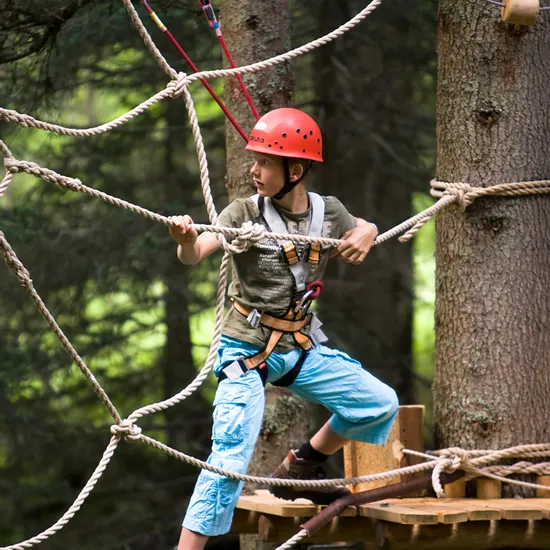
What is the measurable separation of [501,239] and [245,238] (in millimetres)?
1290

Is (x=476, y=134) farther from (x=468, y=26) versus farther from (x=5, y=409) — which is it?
(x=5, y=409)

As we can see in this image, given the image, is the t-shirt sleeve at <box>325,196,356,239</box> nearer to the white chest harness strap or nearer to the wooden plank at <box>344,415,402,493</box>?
the white chest harness strap

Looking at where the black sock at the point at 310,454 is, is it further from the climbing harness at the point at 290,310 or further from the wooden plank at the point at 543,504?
the wooden plank at the point at 543,504

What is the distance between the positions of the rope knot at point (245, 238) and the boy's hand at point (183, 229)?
0.52ft

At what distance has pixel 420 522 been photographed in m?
3.33

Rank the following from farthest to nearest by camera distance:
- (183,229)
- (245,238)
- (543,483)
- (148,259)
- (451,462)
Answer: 1. (148,259)
2. (543,483)
3. (451,462)
4. (245,238)
5. (183,229)

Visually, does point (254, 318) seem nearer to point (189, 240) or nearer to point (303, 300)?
point (303, 300)

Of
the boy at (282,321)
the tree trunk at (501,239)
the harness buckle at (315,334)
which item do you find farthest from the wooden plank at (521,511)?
the harness buckle at (315,334)

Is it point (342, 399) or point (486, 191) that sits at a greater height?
point (486, 191)

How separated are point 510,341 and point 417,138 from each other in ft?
12.7

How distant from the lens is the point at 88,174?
7031mm

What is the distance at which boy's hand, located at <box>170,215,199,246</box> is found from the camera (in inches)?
117

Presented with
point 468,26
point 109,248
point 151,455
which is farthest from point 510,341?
point 151,455

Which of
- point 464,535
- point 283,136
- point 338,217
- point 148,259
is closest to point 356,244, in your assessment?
point 338,217
